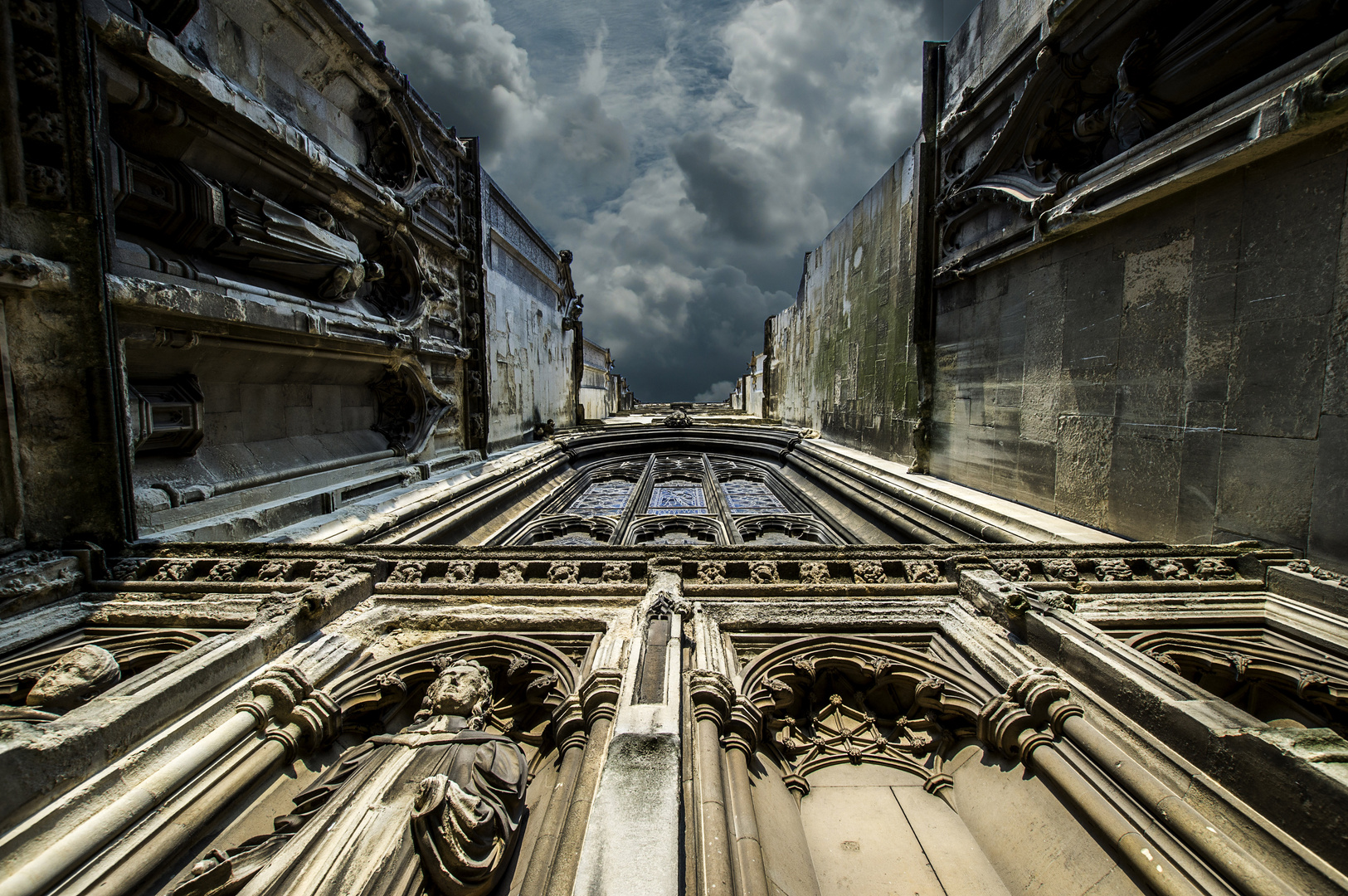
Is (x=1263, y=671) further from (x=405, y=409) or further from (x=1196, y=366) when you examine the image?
(x=405, y=409)

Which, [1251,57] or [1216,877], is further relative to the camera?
[1251,57]

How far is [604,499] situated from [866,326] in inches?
257

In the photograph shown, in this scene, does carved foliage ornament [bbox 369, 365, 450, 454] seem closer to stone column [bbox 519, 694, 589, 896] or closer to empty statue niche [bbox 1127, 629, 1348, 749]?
stone column [bbox 519, 694, 589, 896]

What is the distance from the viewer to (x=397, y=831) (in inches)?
80.4

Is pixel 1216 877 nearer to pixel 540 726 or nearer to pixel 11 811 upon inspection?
pixel 540 726

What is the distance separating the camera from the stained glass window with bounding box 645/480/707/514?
9.81 metres

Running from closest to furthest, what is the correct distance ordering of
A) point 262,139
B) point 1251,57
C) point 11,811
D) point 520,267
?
point 11,811 → point 1251,57 → point 262,139 → point 520,267

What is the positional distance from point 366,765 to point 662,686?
4.83 feet

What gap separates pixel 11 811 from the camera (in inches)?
78.6

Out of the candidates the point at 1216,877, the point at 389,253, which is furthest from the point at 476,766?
the point at 389,253

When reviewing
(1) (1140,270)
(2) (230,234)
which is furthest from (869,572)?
(2) (230,234)

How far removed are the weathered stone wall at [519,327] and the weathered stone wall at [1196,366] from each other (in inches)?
367

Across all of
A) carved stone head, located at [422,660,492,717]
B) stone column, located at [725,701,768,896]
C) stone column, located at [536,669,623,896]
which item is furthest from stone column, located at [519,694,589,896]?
stone column, located at [725,701,768,896]

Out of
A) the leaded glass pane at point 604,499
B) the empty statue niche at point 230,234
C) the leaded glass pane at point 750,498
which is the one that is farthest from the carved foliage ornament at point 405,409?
the leaded glass pane at point 750,498
